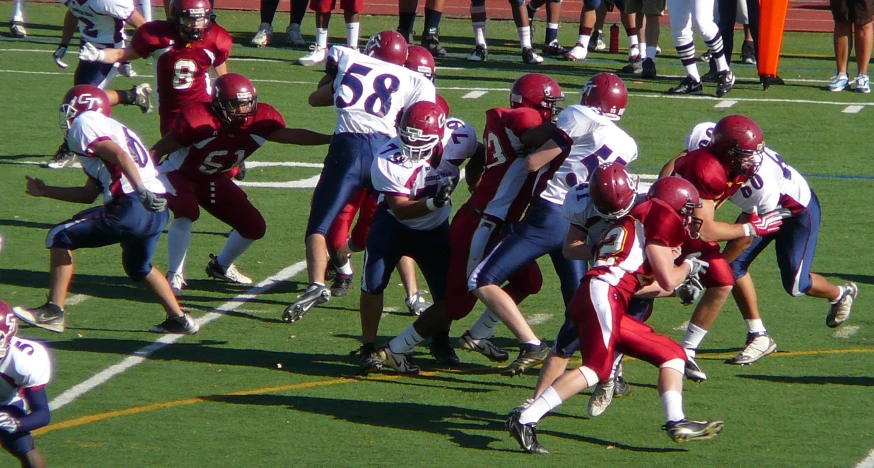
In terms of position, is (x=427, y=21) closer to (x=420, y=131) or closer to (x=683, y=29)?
(x=683, y=29)

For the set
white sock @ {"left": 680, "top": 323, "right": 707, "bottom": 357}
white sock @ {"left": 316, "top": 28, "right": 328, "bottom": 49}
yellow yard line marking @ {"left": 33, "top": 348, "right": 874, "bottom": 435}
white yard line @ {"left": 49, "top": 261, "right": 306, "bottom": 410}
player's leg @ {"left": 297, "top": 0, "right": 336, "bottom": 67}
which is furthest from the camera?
white sock @ {"left": 316, "top": 28, "right": 328, "bottom": 49}

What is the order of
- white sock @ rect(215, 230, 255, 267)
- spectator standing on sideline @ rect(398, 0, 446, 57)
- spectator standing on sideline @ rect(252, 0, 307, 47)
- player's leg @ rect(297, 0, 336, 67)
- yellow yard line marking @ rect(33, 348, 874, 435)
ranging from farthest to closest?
spectator standing on sideline @ rect(252, 0, 307, 47)
spectator standing on sideline @ rect(398, 0, 446, 57)
player's leg @ rect(297, 0, 336, 67)
white sock @ rect(215, 230, 255, 267)
yellow yard line marking @ rect(33, 348, 874, 435)

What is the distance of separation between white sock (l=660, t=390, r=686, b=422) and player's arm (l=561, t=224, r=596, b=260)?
2.33 ft

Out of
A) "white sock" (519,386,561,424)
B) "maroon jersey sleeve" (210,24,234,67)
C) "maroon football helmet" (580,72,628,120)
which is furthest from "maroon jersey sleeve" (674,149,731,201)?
"maroon jersey sleeve" (210,24,234,67)

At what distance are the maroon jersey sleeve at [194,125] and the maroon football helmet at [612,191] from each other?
2.80 meters

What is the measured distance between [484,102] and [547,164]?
6872 mm

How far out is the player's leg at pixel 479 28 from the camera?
1473cm

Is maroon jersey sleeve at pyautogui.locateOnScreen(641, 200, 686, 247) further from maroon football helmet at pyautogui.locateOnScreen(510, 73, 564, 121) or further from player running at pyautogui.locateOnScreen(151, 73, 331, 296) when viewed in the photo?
player running at pyautogui.locateOnScreen(151, 73, 331, 296)

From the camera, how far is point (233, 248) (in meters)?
7.71

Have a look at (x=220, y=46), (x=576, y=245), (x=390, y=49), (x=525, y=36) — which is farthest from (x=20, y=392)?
(x=525, y=36)

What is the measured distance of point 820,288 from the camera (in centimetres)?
677

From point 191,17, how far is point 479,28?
715 centimetres

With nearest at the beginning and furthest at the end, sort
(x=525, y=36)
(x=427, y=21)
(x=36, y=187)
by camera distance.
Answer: (x=36, y=187)
(x=525, y=36)
(x=427, y=21)

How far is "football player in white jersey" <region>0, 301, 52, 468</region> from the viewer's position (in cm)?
470
